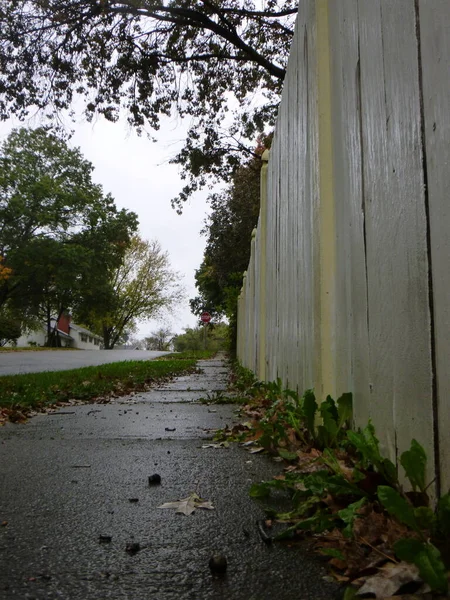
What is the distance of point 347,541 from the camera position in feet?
4.04

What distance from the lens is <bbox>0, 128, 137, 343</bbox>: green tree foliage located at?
37688mm

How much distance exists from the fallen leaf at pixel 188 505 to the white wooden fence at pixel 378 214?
576 mm

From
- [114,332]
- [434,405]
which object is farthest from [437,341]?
[114,332]

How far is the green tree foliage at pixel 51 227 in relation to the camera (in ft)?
124

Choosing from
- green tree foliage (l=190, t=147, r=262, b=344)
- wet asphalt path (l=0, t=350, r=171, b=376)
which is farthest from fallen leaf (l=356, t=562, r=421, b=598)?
green tree foliage (l=190, t=147, r=262, b=344)

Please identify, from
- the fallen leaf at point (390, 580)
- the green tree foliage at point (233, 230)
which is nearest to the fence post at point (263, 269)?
the fallen leaf at point (390, 580)

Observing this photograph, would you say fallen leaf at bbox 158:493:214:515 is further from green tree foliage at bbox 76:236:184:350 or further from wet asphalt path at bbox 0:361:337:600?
green tree foliage at bbox 76:236:184:350

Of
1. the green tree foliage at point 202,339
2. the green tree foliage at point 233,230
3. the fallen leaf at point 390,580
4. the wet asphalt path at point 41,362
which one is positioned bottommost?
the fallen leaf at point 390,580

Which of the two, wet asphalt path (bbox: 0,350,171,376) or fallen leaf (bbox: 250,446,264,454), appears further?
wet asphalt path (bbox: 0,350,171,376)

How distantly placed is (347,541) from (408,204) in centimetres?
81

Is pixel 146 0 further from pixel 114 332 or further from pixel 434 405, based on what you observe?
pixel 114 332

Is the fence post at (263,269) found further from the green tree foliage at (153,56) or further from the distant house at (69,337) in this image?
the distant house at (69,337)

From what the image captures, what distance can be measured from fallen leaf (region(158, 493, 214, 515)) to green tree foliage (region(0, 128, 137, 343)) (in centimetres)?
3656

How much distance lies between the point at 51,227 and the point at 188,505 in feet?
134
